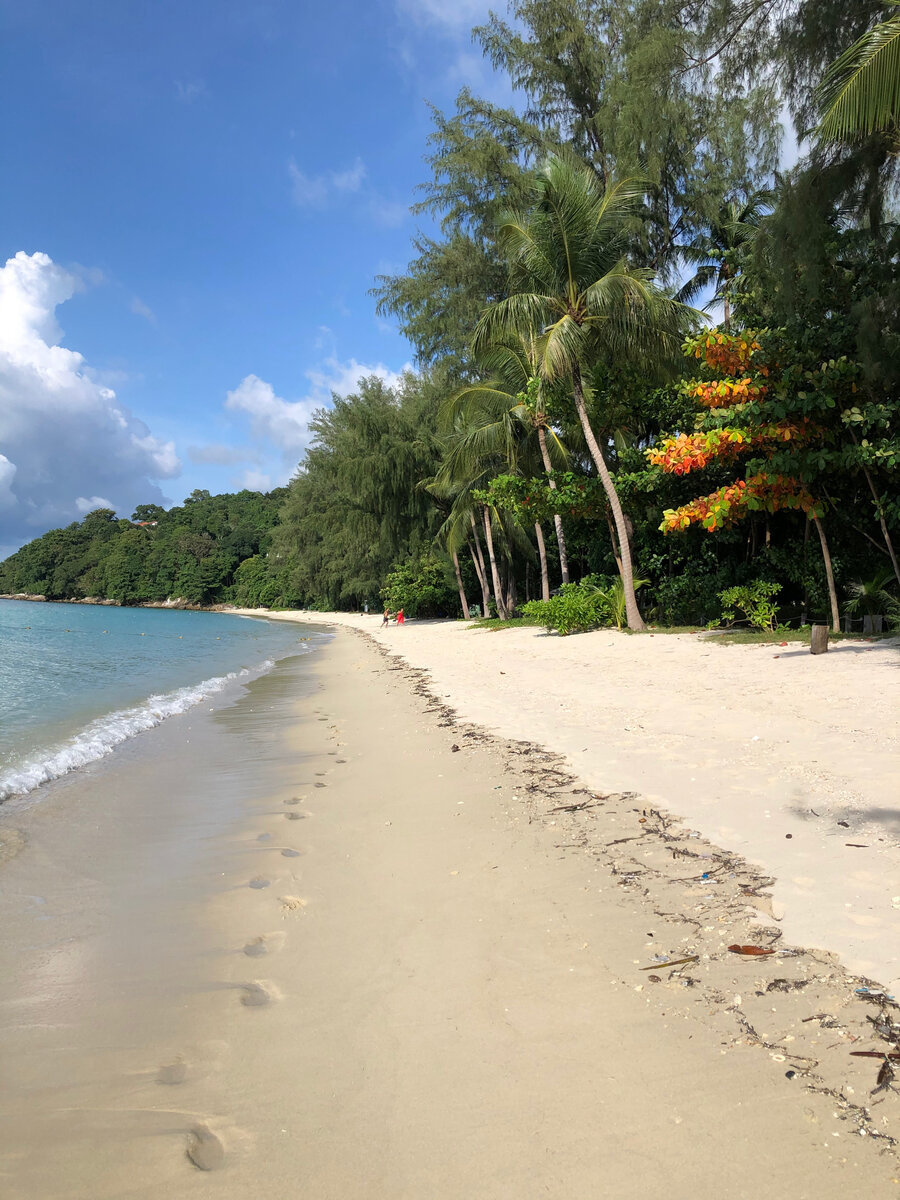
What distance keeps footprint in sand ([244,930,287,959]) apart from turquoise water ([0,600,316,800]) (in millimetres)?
3834

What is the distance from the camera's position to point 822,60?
888cm

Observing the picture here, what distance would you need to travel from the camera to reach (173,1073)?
2.30 metres

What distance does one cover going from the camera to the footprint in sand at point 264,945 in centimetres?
309

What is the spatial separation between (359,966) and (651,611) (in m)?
15.0

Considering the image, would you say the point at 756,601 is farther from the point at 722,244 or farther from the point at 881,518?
the point at 722,244

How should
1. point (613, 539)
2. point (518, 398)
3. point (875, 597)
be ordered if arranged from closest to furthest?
point (875, 597)
point (613, 539)
point (518, 398)

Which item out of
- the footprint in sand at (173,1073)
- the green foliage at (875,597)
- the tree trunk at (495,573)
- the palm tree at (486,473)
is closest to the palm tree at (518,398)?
the palm tree at (486,473)

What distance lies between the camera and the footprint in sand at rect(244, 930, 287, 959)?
309cm

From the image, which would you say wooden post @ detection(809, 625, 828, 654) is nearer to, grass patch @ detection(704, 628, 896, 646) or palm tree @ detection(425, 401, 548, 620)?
grass patch @ detection(704, 628, 896, 646)

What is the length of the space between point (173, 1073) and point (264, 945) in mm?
862

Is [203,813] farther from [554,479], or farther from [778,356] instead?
[554,479]

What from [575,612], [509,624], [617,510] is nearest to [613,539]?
[575,612]

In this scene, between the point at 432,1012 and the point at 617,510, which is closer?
the point at 432,1012

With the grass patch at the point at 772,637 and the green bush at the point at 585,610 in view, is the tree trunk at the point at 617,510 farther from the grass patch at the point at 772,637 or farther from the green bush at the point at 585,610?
the grass patch at the point at 772,637
